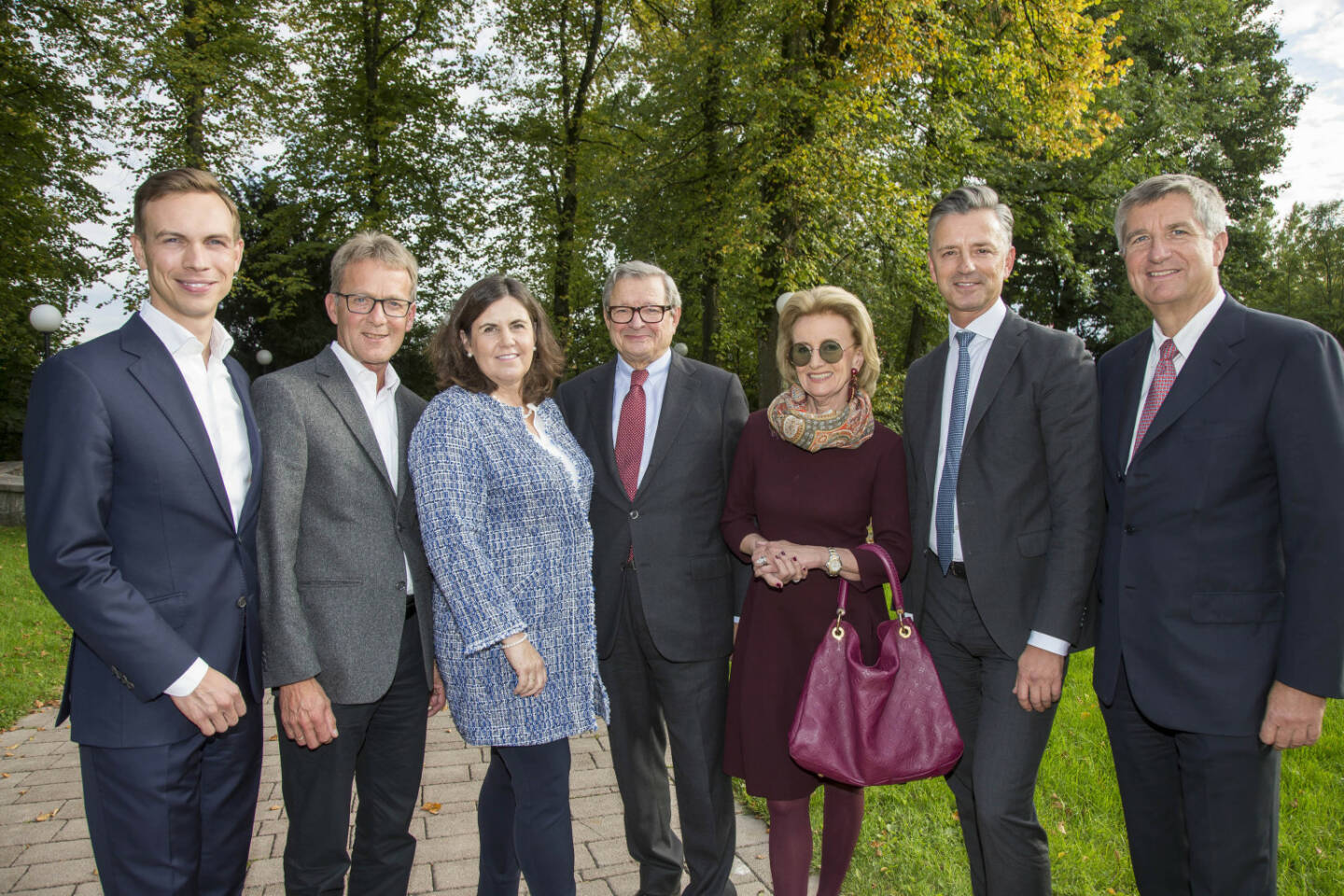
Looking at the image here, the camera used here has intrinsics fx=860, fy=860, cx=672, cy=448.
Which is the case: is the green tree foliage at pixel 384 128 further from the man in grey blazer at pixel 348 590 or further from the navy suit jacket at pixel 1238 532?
the navy suit jacket at pixel 1238 532

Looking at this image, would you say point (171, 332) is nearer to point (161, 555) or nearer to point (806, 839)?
point (161, 555)

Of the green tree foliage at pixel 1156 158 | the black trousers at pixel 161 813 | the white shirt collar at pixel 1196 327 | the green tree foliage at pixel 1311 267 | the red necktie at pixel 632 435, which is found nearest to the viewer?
the black trousers at pixel 161 813

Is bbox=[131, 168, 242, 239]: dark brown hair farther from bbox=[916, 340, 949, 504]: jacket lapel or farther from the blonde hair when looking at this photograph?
bbox=[916, 340, 949, 504]: jacket lapel

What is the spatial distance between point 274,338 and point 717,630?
1104 inches

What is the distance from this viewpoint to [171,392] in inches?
103

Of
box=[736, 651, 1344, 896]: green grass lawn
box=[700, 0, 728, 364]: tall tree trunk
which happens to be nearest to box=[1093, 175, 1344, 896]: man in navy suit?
box=[736, 651, 1344, 896]: green grass lawn

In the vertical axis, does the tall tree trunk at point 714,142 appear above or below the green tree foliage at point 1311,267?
below

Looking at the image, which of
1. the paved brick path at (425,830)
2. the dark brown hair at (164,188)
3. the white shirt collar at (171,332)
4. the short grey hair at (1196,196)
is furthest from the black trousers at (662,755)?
the short grey hair at (1196,196)

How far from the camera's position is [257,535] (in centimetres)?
283

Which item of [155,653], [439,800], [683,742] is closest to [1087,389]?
[683,742]

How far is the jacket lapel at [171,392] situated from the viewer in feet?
8.44

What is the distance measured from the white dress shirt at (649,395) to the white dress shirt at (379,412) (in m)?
0.93

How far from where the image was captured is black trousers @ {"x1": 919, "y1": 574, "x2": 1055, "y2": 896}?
292 cm

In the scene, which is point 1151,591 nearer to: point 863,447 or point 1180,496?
point 1180,496
